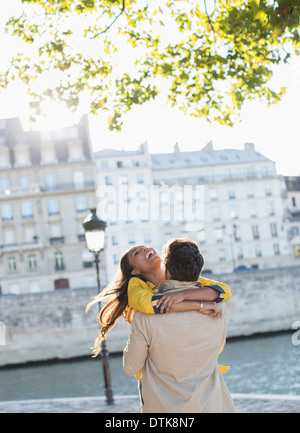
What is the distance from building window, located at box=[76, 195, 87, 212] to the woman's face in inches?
1443

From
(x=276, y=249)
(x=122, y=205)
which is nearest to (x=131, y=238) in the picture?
(x=122, y=205)

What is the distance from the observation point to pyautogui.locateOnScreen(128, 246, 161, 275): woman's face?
8.86 ft

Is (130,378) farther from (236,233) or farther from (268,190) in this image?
(268,190)

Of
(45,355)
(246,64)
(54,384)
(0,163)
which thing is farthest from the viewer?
(0,163)

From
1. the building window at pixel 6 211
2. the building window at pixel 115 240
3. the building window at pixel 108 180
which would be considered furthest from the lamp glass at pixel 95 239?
the building window at pixel 108 180

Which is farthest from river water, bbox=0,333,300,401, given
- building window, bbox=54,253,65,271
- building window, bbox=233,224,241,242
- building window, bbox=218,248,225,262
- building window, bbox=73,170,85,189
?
building window, bbox=233,224,241,242

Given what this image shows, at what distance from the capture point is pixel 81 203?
39.4 metres

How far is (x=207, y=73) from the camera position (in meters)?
6.84

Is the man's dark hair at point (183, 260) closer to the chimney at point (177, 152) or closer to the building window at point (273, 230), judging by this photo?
the building window at point (273, 230)

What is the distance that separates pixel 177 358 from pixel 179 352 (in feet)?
0.09

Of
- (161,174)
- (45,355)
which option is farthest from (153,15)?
(161,174)

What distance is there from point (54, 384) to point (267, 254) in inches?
1062

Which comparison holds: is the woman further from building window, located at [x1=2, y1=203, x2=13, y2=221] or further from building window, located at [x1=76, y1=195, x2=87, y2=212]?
building window, located at [x1=2, y1=203, x2=13, y2=221]

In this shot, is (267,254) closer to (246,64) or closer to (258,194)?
(258,194)
